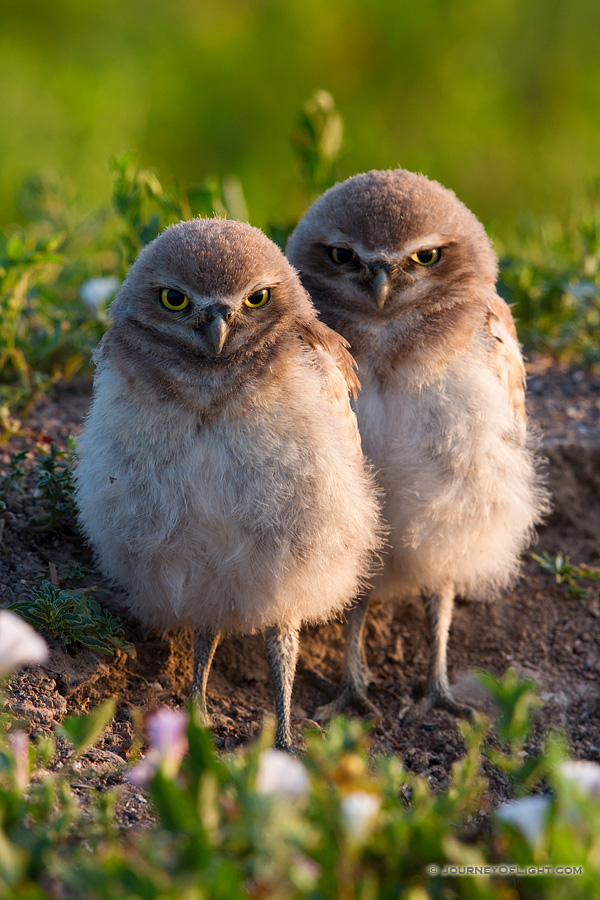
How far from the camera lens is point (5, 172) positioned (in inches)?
377

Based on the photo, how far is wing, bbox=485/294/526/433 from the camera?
13.5 feet

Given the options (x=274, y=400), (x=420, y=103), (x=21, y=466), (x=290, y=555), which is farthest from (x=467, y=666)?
(x=420, y=103)

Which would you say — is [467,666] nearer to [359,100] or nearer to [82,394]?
[82,394]

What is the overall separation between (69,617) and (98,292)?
223 centimetres

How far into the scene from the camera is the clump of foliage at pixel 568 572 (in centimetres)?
448

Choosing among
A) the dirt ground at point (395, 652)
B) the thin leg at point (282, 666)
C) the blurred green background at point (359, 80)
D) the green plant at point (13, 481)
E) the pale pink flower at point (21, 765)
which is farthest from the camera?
the blurred green background at point (359, 80)

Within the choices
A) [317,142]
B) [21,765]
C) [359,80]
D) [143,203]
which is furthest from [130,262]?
[359,80]

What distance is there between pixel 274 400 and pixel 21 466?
156cm

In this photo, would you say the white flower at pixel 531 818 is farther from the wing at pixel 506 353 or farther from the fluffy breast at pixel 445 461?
the wing at pixel 506 353

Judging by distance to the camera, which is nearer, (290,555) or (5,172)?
(290,555)

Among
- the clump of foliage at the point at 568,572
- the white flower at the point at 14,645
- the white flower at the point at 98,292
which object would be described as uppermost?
the white flower at the point at 14,645

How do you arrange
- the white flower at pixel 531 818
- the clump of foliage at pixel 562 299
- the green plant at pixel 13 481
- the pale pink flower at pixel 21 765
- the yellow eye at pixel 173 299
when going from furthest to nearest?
the clump of foliage at pixel 562 299 → the green plant at pixel 13 481 → the yellow eye at pixel 173 299 → the pale pink flower at pixel 21 765 → the white flower at pixel 531 818

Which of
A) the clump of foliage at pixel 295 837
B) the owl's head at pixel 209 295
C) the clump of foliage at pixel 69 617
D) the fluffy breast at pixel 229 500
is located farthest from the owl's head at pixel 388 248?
the clump of foliage at pixel 295 837

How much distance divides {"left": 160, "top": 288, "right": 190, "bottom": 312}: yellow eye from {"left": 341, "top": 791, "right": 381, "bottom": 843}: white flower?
6.27 ft
